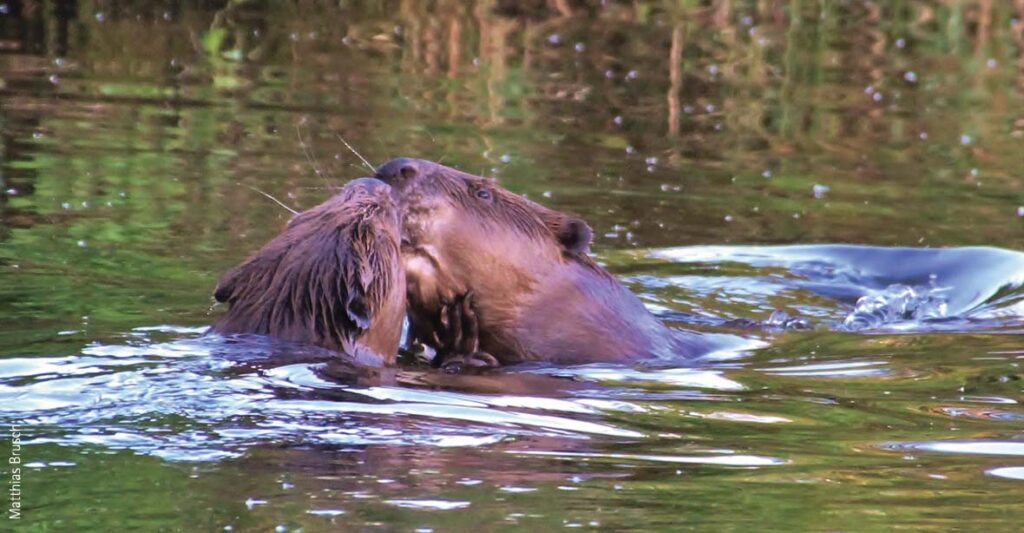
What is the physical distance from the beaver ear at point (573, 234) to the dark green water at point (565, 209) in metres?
0.53

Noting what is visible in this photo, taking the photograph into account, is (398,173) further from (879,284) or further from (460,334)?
(879,284)

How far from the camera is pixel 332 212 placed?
5.32 meters

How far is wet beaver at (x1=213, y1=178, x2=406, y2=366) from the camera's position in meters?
5.06

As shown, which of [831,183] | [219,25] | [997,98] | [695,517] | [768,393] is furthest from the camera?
[219,25]

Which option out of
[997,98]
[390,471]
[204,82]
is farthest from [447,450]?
[997,98]

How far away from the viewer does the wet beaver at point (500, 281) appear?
6.01 metres

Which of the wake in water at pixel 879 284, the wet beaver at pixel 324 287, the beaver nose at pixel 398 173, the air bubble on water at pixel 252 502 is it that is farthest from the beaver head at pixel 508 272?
the air bubble on water at pixel 252 502

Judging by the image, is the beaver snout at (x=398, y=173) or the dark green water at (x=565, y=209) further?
the beaver snout at (x=398, y=173)

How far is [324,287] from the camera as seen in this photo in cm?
506

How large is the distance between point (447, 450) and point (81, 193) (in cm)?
494

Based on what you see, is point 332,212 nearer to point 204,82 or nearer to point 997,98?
point 204,82

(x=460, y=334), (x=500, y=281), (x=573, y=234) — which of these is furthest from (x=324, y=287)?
(x=573, y=234)

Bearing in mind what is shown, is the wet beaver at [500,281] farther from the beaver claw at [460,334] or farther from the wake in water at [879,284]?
the wake in water at [879,284]
